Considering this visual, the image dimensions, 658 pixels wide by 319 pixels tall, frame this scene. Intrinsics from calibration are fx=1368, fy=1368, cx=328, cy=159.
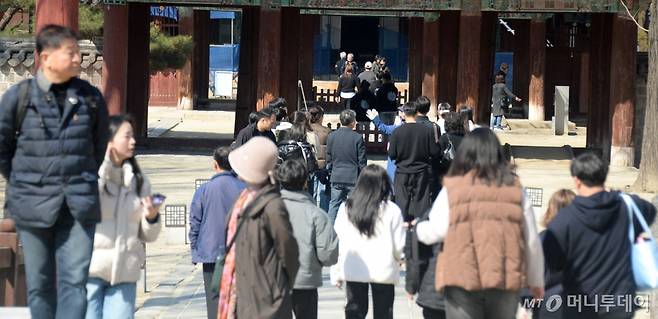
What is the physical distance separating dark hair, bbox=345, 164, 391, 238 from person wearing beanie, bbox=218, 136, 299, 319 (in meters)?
1.59

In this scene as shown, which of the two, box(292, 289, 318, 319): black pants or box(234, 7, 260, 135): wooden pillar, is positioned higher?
box(234, 7, 260, 135): wooden pillar

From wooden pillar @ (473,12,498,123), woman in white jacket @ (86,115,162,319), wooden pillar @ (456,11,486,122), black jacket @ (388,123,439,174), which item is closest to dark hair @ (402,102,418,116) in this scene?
black jacket @ (388,123,439,174)

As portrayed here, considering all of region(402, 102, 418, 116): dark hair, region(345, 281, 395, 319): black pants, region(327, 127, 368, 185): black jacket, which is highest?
region(402, 102, 418, 116): dark hair

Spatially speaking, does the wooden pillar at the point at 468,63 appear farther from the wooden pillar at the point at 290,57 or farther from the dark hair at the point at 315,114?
the dark hair at the point at 315,114

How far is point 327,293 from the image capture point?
12000 millimetres

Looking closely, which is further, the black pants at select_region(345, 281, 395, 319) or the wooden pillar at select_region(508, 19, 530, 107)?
the wooden pillar at select_region(508, 19, 530, 107)

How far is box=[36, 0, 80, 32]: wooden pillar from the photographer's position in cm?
1516

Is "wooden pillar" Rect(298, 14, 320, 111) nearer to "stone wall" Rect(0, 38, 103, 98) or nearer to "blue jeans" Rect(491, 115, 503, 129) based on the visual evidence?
"blue jeans" Rect(491, 115, 503, 129)

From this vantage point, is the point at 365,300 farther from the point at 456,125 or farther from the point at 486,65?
the point at 486,65

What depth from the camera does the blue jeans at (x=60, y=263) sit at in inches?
279

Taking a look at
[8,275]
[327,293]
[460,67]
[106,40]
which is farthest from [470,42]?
[8,275]

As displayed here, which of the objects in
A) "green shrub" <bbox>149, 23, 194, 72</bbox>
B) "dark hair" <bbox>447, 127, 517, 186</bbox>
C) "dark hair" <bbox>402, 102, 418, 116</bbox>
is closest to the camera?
"dark hair" <bbox>447, 127, 517, 186</bbox>

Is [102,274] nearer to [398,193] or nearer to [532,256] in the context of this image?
[532,256]

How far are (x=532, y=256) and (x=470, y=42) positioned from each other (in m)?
17.8
